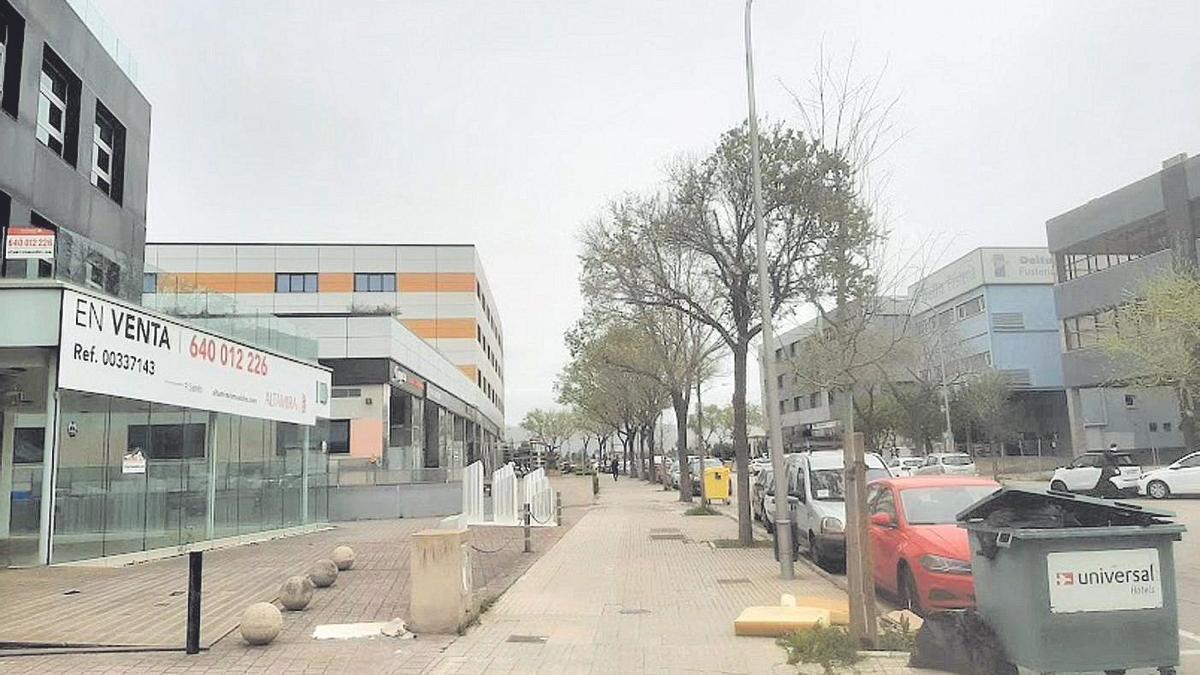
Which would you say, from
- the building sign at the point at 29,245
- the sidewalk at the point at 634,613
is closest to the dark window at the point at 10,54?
the building sign at the point at 29,245

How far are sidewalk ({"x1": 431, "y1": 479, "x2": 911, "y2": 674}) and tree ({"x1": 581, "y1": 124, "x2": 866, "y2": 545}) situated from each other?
304 centimetres

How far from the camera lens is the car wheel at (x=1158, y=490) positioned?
90.9 feet

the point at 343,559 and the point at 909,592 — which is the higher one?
the point at 343,559

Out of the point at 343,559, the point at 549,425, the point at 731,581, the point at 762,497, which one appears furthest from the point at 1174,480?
the point at 549,425

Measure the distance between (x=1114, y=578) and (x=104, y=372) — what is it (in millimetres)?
13461

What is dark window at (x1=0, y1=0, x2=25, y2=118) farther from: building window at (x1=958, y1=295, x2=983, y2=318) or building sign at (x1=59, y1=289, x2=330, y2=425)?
building window at (x1=958, y1=295, x2=983, y2=318)

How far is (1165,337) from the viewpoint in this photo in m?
26.2

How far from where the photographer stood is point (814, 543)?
15266 mm

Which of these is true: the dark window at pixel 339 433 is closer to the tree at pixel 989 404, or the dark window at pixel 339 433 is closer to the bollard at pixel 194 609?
the bollard at pixel 194 609

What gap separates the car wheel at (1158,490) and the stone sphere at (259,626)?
2758 centimetres

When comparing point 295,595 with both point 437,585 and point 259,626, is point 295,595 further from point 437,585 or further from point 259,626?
point 437,585

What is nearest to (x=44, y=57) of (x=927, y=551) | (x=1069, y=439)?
(x=927, y=551)

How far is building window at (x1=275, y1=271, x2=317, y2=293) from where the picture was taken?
195 feet

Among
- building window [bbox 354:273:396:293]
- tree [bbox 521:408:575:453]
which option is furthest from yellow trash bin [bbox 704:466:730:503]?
tree [bbox 521:408:575:453]
